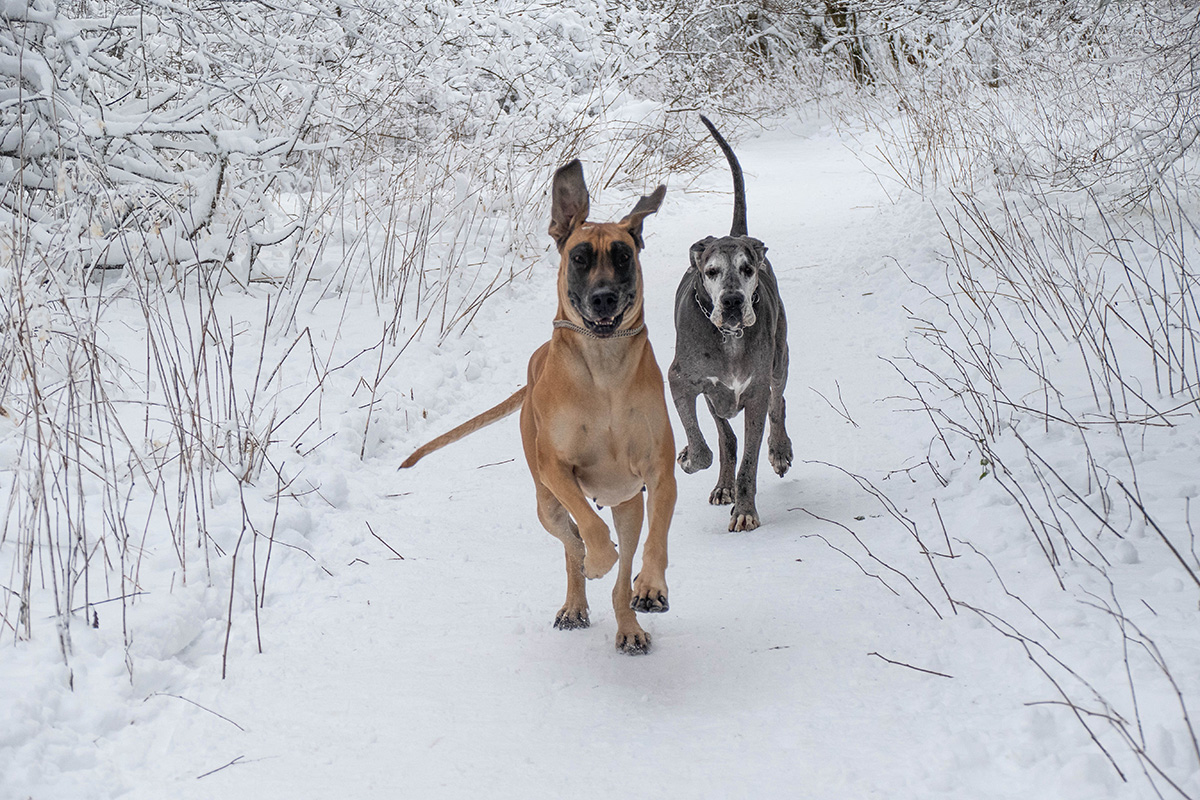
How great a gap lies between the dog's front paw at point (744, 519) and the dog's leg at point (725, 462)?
37 cm

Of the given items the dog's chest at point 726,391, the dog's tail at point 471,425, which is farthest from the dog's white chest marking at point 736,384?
the dog's tail at point 471,425

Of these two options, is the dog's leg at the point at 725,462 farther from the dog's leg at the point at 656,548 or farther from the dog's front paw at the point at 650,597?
the dog's front paw at the point at 650,597

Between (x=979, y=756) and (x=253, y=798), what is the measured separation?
1598mm

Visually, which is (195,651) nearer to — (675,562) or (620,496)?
(620,496)

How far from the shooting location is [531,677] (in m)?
2.80

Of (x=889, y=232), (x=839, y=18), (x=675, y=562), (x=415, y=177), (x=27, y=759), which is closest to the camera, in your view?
(x=27, y=759)

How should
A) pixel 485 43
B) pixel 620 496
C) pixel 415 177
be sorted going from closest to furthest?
pixel 620 496 → pixel 415 177 → pixel 485 43

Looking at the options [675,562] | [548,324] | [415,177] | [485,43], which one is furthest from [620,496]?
[485,43]

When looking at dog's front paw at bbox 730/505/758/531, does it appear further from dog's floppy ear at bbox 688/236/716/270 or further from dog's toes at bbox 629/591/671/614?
dog's toes at bbox 629/591/671/614

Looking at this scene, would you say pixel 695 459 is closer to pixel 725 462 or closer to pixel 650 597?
pixel 725 462

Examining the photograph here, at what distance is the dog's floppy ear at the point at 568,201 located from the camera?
298 centimetres

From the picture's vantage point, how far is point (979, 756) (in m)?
2.14

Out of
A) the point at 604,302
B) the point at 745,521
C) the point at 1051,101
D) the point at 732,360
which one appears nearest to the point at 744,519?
the point at 745,521

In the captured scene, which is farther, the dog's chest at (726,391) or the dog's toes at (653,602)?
the dog's chest at (726,391)
